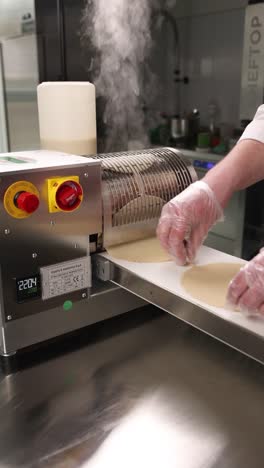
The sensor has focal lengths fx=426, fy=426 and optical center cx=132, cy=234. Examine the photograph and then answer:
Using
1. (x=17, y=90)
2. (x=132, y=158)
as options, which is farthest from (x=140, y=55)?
(x=132, y=158)

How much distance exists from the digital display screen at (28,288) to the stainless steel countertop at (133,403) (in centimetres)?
14

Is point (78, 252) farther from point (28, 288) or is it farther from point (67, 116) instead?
point (67, 116)

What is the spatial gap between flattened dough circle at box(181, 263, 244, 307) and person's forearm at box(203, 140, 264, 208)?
14cm

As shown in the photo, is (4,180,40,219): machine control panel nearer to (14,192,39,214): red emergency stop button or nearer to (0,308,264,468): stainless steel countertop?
(14,192,39,214): red emergency stop button

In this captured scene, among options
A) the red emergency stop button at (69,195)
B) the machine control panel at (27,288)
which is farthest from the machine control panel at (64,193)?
the machine control panel at (27,288)

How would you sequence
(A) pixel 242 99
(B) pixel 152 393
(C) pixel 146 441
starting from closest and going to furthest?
(C) pixel 146 441, (B) pixel 152 393, (A) pixel 242 99

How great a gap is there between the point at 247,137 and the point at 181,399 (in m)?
0.53

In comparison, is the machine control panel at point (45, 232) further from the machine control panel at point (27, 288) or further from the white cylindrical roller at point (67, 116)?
the white cylindrical roller at point (67, 116)

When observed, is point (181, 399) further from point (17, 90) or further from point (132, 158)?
point (17, 90)

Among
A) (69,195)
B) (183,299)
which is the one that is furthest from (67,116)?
(183,299)

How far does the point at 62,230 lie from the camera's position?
0.77m

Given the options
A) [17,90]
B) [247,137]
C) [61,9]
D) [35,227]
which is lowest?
[35,227]

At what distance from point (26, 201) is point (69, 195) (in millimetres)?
84

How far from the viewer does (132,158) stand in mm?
939
